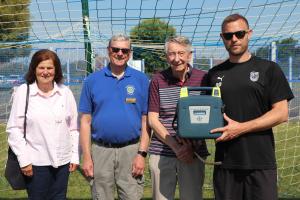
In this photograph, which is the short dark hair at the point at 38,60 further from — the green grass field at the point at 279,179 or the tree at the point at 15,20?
the green grass field at the point at 279,179

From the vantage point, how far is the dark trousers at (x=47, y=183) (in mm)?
3871

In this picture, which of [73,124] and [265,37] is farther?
[265,37]

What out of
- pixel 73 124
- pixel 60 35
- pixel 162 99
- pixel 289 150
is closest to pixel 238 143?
pixel 162 99

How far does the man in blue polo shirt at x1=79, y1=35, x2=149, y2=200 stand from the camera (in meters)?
3.91

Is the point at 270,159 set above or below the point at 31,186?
above

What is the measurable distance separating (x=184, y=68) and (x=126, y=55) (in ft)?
1.65

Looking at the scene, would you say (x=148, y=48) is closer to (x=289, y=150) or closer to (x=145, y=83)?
(x=145, y=83)

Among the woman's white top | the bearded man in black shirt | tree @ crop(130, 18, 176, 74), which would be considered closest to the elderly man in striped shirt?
the bearded man in black shirt

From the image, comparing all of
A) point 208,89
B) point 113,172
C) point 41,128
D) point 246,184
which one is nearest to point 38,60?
point 41,128

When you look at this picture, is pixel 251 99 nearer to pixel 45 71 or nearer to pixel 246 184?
pixel 246 184

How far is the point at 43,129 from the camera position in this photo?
3.80 metres

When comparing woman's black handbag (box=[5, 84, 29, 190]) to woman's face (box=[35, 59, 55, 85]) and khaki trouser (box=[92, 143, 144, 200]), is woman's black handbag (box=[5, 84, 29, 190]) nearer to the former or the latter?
woman's face (box=[35, 59, 55, 85])

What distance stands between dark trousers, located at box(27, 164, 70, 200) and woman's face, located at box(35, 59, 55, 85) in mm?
671

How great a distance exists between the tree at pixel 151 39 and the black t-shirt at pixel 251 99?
2.15 meters
